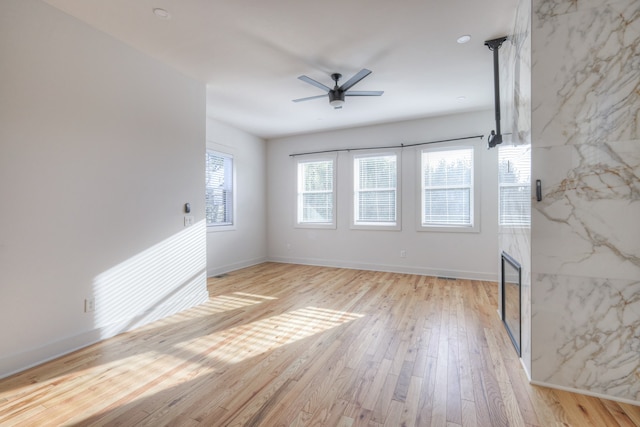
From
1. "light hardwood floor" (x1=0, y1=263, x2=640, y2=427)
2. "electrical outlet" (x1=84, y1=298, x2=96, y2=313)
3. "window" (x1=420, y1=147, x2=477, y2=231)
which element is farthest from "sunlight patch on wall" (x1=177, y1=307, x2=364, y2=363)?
"window" (x1=420, y1=147, x2=477, y2=231)

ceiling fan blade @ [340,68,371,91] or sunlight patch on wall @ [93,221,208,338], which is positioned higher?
ceiling fan blade @ [340,68,371,91]

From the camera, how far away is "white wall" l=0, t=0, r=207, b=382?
2086 mm

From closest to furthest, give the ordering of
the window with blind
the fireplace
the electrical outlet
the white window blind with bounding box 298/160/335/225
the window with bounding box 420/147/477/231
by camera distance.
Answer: the window with blind < the fireplace < the electrical outlet < the window with bounding box 420/147/477/231 < the white window blind with bounding box 298/160/335/225

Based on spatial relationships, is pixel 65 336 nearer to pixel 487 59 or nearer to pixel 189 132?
pixel 189 132

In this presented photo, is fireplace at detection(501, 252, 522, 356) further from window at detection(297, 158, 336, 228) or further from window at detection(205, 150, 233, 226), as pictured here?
window at detection(205, 150, 233, 226)

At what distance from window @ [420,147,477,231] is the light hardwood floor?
6.32 ft

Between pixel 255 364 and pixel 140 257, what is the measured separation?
1717 millimetres

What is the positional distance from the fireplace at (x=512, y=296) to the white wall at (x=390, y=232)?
6.68 ft

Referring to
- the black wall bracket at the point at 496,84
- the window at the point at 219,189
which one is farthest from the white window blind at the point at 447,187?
the window at the point at 219,189

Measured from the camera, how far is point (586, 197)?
1784 mm

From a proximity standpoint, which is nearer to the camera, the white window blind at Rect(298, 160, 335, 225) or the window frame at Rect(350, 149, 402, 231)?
the window frame at Rect(350, 149, 402, 231)

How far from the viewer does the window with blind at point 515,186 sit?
2.02 m

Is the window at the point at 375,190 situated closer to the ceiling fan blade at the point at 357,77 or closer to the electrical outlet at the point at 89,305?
the ceiling fan blade at the point at 357,77

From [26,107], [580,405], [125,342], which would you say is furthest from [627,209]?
[26,107]
